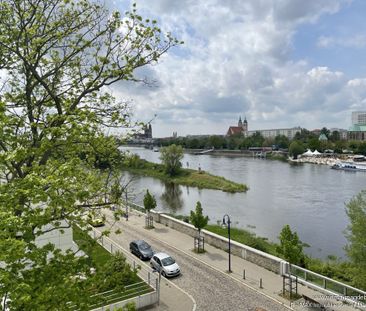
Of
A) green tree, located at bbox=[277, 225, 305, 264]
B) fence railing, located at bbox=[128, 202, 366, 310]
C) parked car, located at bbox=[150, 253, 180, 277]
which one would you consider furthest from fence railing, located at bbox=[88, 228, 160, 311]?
fence railing, located at bbox=[128, 202, 366, 310]

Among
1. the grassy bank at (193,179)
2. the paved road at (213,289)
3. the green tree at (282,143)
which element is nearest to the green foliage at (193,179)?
the grassy bank at (193,179)

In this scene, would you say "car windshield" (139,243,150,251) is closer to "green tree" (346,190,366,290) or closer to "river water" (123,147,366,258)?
"river water" (123,147,366,258)

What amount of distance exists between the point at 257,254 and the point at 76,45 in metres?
14.9

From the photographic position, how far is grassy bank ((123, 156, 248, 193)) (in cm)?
5480

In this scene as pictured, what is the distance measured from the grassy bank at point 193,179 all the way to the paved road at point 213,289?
97.9 feet

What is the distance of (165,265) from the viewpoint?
57.1 feet

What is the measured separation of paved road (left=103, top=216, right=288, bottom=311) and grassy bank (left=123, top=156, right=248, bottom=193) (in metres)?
29.8

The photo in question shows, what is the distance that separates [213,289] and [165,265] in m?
2.99

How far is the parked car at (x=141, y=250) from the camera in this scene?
1995 cm

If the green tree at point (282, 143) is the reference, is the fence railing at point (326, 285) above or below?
below

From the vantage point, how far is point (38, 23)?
7.62 meters

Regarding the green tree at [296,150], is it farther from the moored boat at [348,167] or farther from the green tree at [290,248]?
the green tree at [290,248]

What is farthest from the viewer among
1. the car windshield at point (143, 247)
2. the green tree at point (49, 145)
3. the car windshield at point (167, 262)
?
the car windshield at point (143, 247)

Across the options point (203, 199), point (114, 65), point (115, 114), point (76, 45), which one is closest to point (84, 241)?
point (115, 114)
